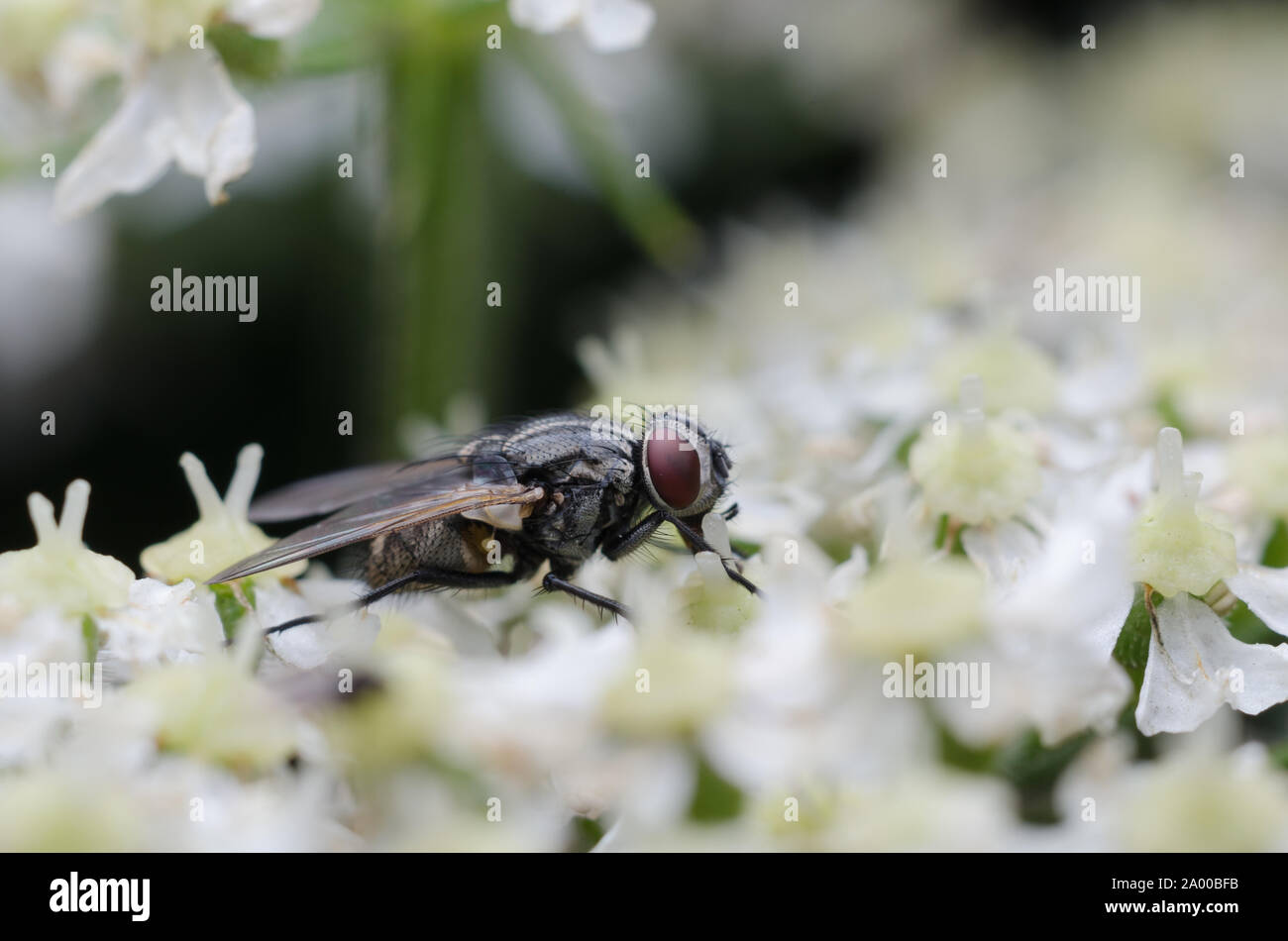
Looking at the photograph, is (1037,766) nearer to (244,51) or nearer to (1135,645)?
(1135,645)

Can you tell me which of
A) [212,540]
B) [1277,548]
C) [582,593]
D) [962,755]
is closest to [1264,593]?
[1277,548]

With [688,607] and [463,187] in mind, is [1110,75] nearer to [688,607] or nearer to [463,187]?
[463,187]

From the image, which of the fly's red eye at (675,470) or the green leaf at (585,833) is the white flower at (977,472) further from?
the green leaf at (585,833)

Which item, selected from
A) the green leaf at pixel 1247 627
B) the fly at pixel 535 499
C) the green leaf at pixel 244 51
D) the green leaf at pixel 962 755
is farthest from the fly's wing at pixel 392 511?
the green leaf at pixel 1247 627

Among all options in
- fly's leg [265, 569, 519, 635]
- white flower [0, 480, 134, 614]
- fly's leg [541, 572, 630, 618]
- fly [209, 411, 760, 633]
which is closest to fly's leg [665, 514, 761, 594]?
fly [209, 411, 760, 633]
